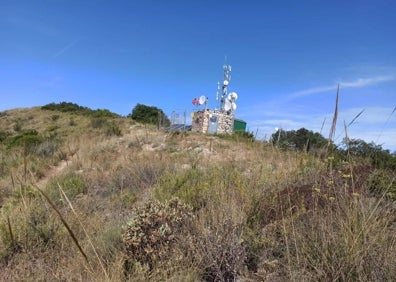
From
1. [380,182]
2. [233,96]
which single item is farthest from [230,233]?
[233,96]

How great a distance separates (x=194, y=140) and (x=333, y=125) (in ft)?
51.1

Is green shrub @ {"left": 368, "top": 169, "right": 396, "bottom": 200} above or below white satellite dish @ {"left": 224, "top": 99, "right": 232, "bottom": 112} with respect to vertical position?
below

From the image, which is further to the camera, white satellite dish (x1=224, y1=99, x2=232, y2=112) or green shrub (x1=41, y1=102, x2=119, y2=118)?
green shrub (x1=41, y1=102, x2=119, y2=118)

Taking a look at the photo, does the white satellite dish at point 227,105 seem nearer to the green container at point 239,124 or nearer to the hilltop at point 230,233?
the green container at point 239,124

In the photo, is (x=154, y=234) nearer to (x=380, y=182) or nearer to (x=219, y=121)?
(x=380, y=182)

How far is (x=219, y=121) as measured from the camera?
29578 mm

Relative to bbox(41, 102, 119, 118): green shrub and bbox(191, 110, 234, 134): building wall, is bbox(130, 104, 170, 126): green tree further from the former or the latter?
bbox(191, 110, 234, 134): building wall

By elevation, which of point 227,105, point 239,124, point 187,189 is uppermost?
point 227,105

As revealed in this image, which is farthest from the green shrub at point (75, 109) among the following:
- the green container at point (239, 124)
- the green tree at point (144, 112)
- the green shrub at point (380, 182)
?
the green shrub at point (380, 182)

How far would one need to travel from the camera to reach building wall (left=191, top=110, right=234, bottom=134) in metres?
29.3

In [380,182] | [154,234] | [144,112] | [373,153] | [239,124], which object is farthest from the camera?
[144,112]

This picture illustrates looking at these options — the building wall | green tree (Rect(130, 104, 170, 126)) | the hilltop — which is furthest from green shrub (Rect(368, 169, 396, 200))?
green tree (Rect(130, 104, 170, 126))

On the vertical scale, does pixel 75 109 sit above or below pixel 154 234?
above

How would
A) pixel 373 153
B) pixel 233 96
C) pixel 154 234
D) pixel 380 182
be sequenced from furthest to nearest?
pixel 233 96 < pixel 373 153 < pixel 380 182 < pixel 154 234
